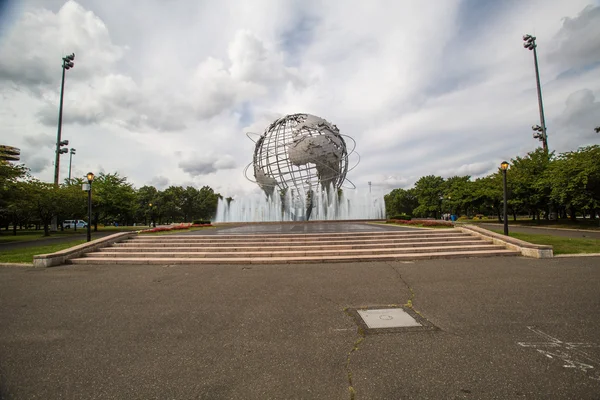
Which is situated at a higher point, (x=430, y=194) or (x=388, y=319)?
(x=430, y=194)

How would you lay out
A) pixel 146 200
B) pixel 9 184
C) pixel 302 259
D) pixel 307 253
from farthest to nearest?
pixel 146 200 → pixel 9 184 → pixel 307 253 → pixel 302 259

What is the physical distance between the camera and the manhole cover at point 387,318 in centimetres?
446

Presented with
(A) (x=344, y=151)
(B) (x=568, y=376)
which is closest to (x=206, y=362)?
(B) (x=568, y=376)

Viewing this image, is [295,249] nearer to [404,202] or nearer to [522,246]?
[522,246]

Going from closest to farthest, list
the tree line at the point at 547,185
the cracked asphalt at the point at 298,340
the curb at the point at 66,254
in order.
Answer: the cracked asphalt at the point at 298,340 < the curb at the point at 66,254 < the tree line at the point at 547,185

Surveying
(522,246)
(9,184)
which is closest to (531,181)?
(522,246)

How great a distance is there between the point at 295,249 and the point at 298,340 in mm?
7678

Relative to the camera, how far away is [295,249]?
38.3 feet

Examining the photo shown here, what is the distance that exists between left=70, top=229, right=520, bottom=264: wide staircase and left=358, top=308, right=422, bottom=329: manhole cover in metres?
5.17

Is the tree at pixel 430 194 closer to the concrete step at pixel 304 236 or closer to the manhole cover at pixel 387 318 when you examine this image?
the concrete step at pixel 304 236

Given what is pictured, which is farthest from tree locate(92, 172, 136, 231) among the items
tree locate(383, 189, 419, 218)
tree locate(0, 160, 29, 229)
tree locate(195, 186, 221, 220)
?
tree locate(383, 189, 419, 218)

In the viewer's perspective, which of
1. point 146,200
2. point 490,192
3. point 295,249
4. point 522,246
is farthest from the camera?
point 146,200

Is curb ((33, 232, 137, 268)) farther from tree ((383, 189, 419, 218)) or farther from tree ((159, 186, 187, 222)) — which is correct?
tree ((383, 189, 419, 218))

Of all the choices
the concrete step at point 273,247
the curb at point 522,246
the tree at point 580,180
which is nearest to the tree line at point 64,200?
the concrete step at point 273,247
